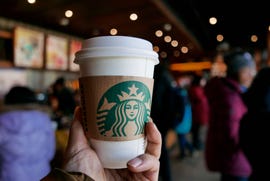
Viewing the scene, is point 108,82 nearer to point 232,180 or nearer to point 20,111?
point 20,111

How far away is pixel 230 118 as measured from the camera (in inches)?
112

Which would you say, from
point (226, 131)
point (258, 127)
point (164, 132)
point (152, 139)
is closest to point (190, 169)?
point (164, 132)

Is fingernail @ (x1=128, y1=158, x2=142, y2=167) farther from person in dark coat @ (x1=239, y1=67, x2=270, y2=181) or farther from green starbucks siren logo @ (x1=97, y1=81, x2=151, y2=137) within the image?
person in dark coat @ (x1=239, y1=67, x2=270, y2=181)

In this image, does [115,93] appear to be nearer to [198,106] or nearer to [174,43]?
[174,43]

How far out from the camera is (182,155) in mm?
5891

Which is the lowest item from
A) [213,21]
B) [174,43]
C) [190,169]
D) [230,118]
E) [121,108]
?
[190,169]

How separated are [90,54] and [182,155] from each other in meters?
5.33

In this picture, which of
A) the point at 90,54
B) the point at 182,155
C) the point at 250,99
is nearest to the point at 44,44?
the point at 182,155

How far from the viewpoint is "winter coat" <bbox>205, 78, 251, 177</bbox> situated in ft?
9.01

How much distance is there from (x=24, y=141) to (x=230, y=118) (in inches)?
72.6

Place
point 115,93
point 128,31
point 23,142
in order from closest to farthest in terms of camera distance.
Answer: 1. point 115,93
2. point 128,31
3. point 23,142

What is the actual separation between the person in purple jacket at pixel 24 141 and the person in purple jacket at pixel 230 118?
5.16 ft

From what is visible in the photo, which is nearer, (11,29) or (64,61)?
(11,29)

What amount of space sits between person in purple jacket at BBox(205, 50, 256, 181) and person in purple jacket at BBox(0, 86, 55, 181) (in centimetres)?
157
